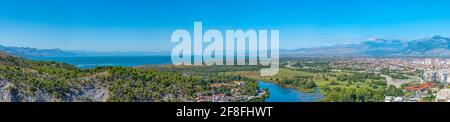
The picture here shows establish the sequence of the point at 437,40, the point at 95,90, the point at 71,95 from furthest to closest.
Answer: the point at 437,40, the point at 95,90, the point at 71,95

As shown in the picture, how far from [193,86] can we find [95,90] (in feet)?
4.75

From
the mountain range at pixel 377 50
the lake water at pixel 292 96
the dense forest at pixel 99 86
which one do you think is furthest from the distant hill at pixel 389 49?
the dense forest at pixel 99 86

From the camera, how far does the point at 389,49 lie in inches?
748

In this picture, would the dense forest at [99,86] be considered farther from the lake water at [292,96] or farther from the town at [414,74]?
the town at [414,74]

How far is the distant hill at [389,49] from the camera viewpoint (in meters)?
14.9

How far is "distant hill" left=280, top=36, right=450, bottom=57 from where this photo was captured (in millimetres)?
14902

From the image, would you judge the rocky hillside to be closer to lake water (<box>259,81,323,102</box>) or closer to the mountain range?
lake water (<box>259,81,323,102</box>)

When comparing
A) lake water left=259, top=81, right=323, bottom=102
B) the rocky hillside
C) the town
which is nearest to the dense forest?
the rocky hillside

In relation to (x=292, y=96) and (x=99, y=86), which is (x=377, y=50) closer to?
(x=292, y=96)

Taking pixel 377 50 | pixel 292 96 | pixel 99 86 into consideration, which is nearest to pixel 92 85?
pixel 99 86
